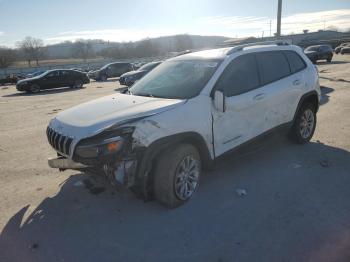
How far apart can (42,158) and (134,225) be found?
311 cm

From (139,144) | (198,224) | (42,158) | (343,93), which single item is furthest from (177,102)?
(343,93)

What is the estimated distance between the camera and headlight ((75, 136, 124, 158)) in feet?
11.0

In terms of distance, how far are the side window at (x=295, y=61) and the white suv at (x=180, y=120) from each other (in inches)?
3.5

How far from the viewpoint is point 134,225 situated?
3.63m

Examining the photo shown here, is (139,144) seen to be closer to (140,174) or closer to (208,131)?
(140,174)

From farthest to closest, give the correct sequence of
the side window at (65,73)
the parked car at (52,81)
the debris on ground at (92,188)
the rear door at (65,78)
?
the side window at (65,73), the rear door at (65,78), the parked car at (52,81), the debris on ground at (92,188)

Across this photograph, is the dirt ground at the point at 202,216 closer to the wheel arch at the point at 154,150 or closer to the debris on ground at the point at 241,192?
the debris on ground at the point at 241,192

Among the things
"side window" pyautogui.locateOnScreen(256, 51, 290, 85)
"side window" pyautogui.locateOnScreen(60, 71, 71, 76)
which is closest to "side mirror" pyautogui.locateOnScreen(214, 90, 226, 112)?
"side window" pyautogui.locateOnScreen(256, 51, 290, 85)

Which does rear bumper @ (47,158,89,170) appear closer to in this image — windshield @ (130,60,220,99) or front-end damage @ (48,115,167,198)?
front-end damage @ (48,115,167,198)

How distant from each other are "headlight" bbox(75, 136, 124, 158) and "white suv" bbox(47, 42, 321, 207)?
0.01 meters

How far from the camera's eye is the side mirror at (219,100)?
3963mm

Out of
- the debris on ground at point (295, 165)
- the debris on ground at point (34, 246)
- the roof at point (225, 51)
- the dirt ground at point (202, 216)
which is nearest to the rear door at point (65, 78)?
the dirt ground at point (202, 216)

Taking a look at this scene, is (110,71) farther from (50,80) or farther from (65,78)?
(50,80)

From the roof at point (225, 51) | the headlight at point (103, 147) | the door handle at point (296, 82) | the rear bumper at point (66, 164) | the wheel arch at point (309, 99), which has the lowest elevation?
the rear bumper at point (66, 164)
